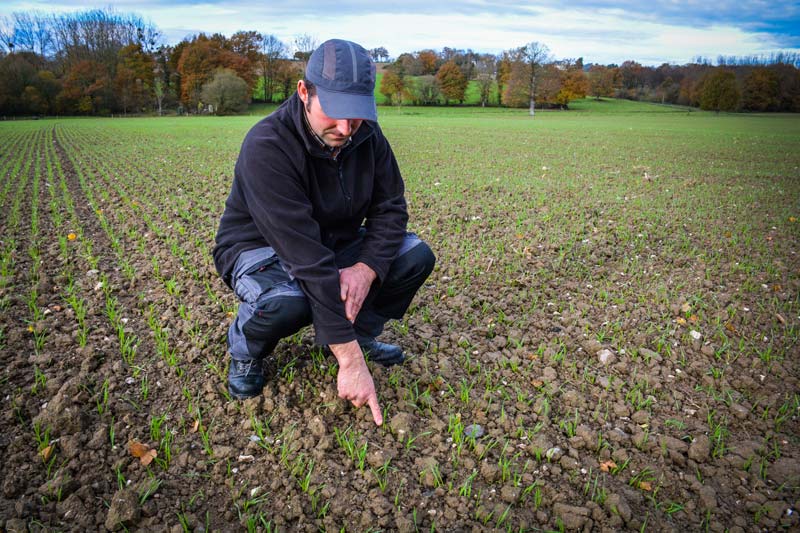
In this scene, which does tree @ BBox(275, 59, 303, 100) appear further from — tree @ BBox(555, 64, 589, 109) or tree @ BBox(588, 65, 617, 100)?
tree @ BBox(588, 65, 617, 100)

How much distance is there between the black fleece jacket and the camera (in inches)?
99.7

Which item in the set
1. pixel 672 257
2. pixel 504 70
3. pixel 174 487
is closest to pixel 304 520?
pixel 174 487

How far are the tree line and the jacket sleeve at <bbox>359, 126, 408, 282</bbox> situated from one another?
2273 inches

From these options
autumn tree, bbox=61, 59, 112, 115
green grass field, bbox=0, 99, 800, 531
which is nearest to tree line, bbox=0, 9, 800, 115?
autumn tree, bbox=61, 59, 112, 115

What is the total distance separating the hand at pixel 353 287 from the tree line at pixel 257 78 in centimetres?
5820

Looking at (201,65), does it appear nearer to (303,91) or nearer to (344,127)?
(303,91)

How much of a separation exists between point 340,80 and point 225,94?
6000 cm

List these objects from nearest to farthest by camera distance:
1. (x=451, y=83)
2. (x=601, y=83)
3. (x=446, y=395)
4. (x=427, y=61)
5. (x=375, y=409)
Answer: (x=375, y=409), (x=446, y=395), (x=451, y=83), (x=601, y=83), (x=427, y=61)

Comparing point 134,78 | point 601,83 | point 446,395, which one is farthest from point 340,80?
point 601,83

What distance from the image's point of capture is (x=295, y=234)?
8.30 ft

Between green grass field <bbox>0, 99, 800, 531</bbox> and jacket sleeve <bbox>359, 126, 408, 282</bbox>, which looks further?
jacket sleeve <bbox>359, 126, 408, 282</bbox>

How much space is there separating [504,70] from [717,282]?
7406cm

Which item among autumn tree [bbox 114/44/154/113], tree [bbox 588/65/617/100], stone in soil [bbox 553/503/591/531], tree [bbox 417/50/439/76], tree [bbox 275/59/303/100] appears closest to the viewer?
stone in soil [bbox 553/503/591/531]

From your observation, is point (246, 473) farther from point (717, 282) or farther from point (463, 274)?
point (717, 282)
